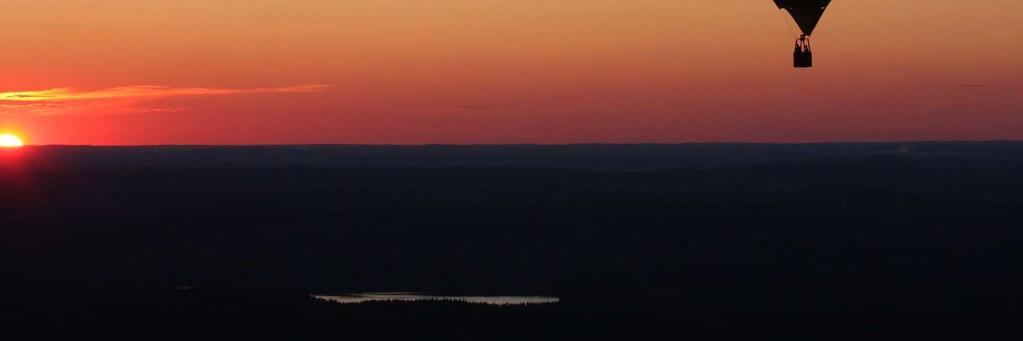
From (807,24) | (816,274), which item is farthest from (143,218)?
(807,24)

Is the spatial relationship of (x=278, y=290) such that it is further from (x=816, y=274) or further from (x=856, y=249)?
(x=856, y=249)

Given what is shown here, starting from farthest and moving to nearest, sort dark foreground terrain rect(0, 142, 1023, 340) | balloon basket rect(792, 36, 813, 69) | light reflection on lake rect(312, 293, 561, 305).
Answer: light reflection on lake rect(312, 293, 561, 305), dark foreground terrain rect(0, 142, 1023, 340), balloon basket rect(792, 36, 813, 69)

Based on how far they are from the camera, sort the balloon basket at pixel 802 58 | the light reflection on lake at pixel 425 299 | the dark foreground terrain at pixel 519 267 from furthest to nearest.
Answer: the light reflection on lake at pixel 425 299
the dark foreground terrain at pixel 519 267
the balloon basket at pixel 802 58

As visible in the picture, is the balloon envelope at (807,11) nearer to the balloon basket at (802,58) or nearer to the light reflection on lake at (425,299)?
the balloon basket at (802,58)

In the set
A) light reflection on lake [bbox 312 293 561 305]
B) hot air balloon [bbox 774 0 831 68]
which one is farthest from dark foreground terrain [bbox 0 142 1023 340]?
hot air balloon [bbox 774 0 831 68]

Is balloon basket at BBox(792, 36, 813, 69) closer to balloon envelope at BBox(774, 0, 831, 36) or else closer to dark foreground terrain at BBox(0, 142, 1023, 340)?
balloon envelope at BBox(774, 0, 831, 36)

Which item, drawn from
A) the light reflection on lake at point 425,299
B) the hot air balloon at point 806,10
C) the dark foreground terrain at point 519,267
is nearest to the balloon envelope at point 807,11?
the hot air balloon at point 806,10
